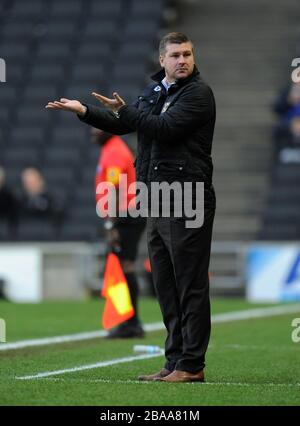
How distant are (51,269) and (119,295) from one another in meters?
7.79

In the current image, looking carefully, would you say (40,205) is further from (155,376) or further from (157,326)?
(155,376)

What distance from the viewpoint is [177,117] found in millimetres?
7301

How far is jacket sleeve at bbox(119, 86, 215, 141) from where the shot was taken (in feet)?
24.0

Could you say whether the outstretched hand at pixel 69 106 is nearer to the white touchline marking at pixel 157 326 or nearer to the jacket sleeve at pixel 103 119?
the jacket sleeve at pixel 103 119

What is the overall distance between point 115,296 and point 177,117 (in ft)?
14.2

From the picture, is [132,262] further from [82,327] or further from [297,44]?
[297,44]

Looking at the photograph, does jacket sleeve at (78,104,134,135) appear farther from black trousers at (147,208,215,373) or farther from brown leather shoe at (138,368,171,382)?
brown leather shoe at (138,368,171,382)

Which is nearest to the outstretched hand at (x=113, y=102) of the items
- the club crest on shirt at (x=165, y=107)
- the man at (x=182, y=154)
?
the man at (x=182, y=154)

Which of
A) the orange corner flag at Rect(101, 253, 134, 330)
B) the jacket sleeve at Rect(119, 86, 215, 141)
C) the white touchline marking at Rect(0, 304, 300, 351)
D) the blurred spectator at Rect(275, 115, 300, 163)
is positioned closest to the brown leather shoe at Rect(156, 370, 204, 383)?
the jacket sleeve at Rect(119, 86, 215, 141)

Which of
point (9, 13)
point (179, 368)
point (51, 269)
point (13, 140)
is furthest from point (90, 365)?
point (9, 13)

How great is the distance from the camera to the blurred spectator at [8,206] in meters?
19.9

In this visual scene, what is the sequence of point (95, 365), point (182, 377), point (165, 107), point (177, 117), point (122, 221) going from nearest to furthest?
1. point (177, 117)
2. point (182, 377)
3. point (165, 107)
4. point (95, 365)
5. point (122, 221)

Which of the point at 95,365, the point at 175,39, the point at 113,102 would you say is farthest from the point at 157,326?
the point at 175,39

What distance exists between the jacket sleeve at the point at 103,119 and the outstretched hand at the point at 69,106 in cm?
5
